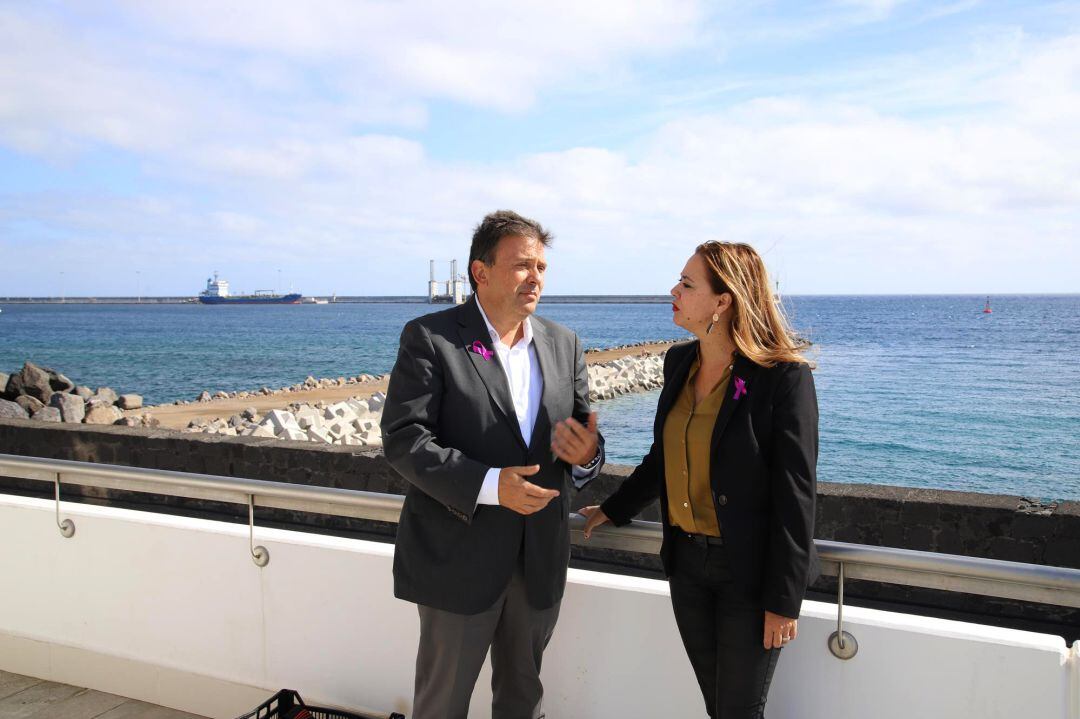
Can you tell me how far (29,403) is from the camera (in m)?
18.3

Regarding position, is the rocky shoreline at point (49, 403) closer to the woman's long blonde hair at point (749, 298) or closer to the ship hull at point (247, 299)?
the woman's long blonde hair at point (749, 298)

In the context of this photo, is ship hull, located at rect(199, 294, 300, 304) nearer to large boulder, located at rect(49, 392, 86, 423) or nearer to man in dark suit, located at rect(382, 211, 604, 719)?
large boulder, located at rect(49, 392, 86, 423)

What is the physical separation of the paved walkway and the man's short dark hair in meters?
2.00

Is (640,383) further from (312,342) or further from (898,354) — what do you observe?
(312,342)

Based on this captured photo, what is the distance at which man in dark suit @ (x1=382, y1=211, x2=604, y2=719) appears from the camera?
212cm

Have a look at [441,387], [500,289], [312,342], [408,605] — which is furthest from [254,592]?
[312,342]

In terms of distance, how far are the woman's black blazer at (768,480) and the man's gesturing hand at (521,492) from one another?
402 millimetres

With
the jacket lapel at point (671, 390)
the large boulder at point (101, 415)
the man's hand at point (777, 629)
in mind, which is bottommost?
the large boulder at point (101, 415)

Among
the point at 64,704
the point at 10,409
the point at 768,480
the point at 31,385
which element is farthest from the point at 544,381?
the point at 31,385

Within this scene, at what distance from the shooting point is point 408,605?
106 inches

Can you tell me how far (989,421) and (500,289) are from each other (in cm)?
2999

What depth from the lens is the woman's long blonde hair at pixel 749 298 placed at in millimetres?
2016

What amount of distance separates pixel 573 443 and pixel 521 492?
0.71 ft

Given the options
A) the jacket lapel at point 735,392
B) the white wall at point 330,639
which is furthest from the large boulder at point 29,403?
the jacket lapel at point 735,392
